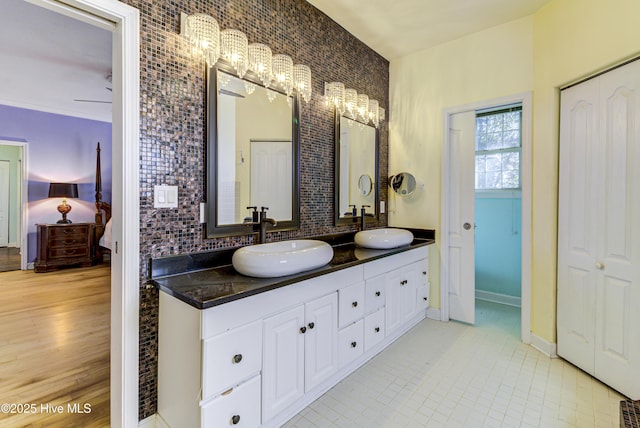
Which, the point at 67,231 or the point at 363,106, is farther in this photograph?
the point at 67,231

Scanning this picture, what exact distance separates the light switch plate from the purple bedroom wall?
201 inches

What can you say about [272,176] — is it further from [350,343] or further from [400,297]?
[400,297]

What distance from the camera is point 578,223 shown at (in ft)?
6.89

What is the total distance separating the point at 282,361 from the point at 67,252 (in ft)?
17.3

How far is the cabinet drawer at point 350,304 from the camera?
6.17ft

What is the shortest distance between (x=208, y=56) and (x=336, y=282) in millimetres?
1513

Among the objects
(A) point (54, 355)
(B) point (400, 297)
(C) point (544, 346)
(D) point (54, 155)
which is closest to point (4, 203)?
(D) point (54, 155)

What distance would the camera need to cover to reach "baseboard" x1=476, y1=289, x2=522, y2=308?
3.44m

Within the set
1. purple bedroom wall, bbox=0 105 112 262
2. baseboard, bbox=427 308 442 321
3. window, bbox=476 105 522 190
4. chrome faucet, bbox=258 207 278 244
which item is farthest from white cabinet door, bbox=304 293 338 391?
purple bedroom wall, bbox=0 105 112 262

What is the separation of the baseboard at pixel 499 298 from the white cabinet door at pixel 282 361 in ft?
9.76

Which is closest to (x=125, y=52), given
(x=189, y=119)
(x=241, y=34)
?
(x=189, y=119)

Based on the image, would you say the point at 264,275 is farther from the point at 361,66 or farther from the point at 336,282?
the point at 361,66

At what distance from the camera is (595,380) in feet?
6.46

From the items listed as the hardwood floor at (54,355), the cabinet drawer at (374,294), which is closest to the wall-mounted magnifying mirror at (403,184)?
the cabinet drawer at (374,294)
